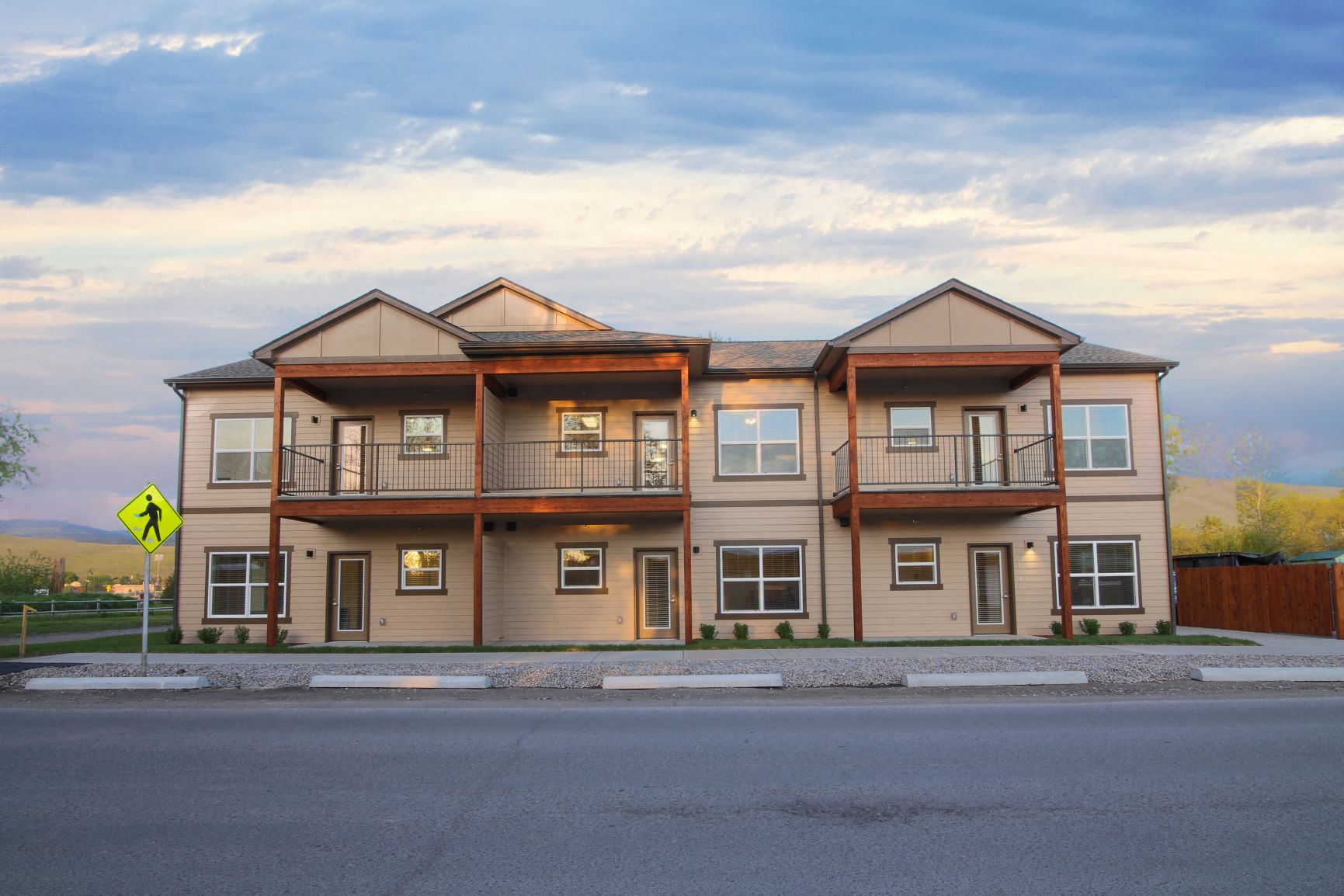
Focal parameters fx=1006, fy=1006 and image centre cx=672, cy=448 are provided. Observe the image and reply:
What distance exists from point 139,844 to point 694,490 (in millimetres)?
16647

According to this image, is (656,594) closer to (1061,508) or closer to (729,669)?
(729,669)

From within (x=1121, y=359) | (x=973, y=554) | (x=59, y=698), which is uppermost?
(x=1121, y=359)

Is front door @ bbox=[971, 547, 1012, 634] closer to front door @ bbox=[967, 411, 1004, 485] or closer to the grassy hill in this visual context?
front door @ bbox=[967, 411, 1004, 485]

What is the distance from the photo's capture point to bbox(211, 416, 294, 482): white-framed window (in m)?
22.7

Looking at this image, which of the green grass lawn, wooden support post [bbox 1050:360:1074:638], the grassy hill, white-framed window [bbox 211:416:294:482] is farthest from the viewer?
the grassy hill

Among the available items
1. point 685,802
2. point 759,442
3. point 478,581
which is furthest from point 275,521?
point 685,802

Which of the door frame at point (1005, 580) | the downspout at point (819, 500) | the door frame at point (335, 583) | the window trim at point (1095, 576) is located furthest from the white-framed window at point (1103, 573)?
the door frame at point (335, 583)

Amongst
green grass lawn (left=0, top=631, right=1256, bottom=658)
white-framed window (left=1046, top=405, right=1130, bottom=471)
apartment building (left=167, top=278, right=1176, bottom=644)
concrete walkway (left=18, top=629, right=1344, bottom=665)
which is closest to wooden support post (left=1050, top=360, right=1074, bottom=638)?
green grass lawn (left=0, top=631, right=1256, bottom=658)

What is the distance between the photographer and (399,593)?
72.6ft

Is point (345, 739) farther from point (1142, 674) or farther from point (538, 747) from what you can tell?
point (1142, 674)

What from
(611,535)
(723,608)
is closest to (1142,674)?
(723,608)

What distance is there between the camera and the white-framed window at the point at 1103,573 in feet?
72.4

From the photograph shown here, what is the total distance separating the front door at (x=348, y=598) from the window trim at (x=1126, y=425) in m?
15.4

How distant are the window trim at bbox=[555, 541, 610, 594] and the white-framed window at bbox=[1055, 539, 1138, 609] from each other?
32.5ft
